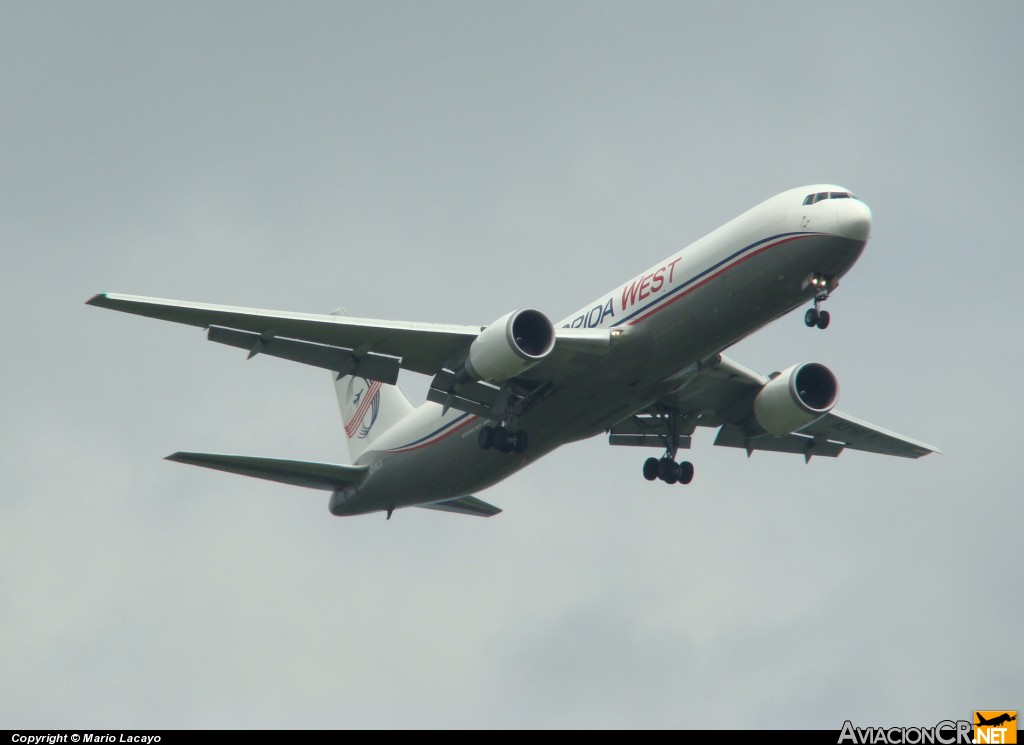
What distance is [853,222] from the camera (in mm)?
30453

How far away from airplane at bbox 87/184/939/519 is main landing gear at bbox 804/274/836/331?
44mm

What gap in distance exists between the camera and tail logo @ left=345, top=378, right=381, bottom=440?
42919mm

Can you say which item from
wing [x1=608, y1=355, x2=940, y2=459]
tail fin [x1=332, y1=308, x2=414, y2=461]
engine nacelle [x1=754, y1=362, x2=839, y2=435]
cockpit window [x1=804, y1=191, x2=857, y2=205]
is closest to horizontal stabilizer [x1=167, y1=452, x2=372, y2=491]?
tail fin [x1=332, y1=308, x2=414, y2=461]

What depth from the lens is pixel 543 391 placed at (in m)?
34.2

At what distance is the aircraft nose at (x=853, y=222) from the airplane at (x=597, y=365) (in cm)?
4

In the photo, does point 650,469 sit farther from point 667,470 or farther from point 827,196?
point 827,196

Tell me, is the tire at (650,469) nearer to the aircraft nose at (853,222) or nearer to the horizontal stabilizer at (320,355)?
the horizontal stabilizer at (320,355)

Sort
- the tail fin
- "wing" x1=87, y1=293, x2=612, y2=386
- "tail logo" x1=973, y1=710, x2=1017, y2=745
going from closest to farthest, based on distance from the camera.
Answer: "tail logo" x1=973, y1=710, x2=1017, y2=745
"wing" x1=87, y1=293, x2=612, y2=386
the tail fin

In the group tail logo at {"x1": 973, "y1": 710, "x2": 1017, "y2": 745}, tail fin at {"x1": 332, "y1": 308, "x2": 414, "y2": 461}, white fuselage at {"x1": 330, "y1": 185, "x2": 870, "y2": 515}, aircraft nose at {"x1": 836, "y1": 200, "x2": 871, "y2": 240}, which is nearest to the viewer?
tail logo at {"x1": 973, "y1": 710, "x2": 1017, "y2": 745}

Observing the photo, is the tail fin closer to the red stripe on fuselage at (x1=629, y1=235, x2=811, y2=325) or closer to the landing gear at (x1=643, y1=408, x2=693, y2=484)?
the landing gear at (x1=643, y1=408, x2=693, y2=484)

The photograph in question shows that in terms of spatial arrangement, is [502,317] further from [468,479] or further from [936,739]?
[936,739]

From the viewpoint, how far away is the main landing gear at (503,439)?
113 ft

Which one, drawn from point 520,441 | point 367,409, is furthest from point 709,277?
point 367,409

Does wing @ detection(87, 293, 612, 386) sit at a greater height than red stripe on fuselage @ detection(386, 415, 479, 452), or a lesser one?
greater
